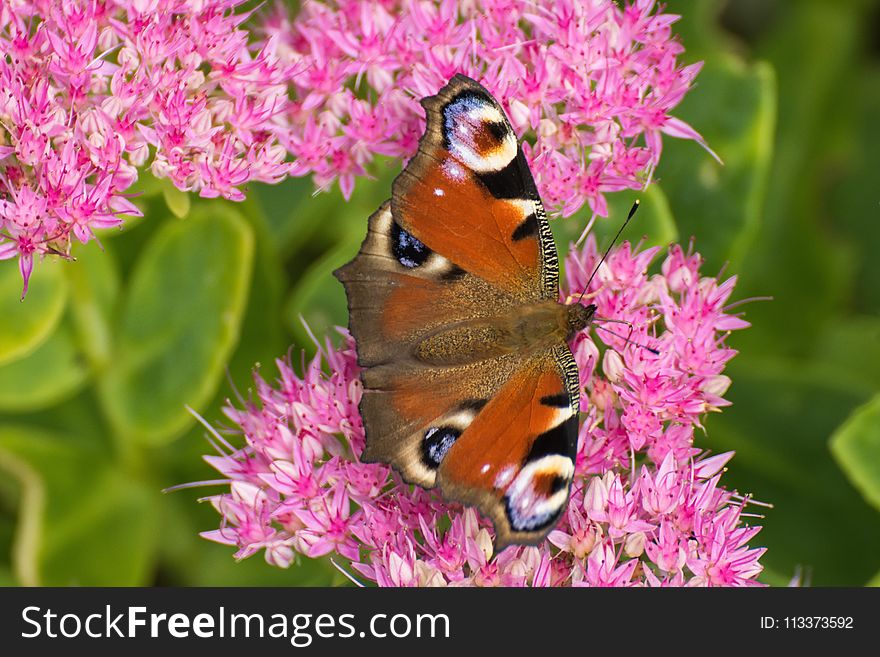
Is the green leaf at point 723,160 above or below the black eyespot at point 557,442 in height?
above

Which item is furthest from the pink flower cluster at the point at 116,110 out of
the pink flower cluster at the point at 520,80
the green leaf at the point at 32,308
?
the green leaf at the point at 32,308

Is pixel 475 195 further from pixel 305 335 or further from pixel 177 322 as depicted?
pixel 177 322

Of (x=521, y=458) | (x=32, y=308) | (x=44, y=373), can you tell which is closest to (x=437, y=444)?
(x=521, y=458)

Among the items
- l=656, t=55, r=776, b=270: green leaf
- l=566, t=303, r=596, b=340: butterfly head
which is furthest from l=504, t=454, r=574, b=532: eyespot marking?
l=656, t=55, r=776, b=270: green leaf

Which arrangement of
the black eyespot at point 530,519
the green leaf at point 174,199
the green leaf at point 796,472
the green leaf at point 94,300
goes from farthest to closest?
the green leaf at point 796,472 < the green leaf at point 94,300 < the green leaf at point 174,199 < the black eyespot at point 530,519

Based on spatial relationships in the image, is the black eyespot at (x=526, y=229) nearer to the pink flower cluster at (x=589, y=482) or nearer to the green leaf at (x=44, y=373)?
the pink flower cluster at (x=589, y=482)

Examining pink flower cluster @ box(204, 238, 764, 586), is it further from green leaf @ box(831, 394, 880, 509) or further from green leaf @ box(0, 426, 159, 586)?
green leaf @ box(0, 426, 159, 586)
